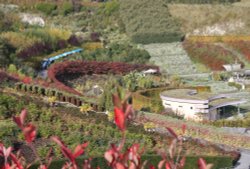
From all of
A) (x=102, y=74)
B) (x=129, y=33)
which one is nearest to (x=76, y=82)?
(x=102, y=74)

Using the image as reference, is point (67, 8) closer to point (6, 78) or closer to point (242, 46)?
point (242, 46)

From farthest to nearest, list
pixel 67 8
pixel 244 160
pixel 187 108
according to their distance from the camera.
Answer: pixel 67 8 < pixel 187 108 < pixel 244 160

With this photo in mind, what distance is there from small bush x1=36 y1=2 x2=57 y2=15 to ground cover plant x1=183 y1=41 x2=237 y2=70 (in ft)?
33.4

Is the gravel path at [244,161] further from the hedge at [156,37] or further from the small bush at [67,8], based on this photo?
the small bush at [67,8]

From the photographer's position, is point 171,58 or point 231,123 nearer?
point 231,123

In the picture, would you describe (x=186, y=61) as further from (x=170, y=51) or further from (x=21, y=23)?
(x=21, y=23)

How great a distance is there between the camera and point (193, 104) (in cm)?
2297

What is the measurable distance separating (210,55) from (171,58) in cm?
215

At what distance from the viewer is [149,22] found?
42062 mm

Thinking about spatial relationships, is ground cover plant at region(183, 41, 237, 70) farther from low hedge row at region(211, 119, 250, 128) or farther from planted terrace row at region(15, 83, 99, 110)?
planted terrace row at region(15, 83, 99, 110)

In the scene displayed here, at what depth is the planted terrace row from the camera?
22688 millimetres

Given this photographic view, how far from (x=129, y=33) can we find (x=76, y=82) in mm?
10610

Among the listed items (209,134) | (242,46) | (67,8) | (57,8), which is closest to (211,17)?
(242,46)

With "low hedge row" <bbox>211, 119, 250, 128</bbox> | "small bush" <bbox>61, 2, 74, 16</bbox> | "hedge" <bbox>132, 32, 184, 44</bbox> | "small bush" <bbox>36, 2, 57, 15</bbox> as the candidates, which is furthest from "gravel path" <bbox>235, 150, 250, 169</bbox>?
"small bush" <bbox>36, 2, 57, 15</bbox>
